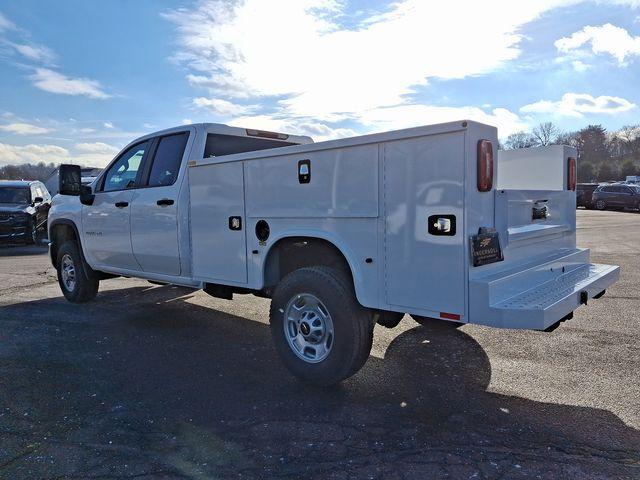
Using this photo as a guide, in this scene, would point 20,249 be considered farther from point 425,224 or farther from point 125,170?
point 425,224

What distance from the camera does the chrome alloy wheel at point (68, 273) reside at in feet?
24.1

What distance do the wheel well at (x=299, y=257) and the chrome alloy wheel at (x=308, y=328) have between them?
0.35m

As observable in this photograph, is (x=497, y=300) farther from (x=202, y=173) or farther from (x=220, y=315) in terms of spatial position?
(x=220, y=315)

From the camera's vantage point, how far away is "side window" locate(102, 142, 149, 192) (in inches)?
242

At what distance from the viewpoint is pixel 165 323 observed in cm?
633

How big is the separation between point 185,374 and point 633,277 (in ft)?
24.4

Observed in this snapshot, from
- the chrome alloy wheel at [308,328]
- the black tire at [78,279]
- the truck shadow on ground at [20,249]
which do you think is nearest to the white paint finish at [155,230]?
the black tire at [78,279]

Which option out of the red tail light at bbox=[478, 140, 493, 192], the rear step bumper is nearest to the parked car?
the rear step bumper

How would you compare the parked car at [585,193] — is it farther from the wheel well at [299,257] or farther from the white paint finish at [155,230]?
the wheel well at [299,257]

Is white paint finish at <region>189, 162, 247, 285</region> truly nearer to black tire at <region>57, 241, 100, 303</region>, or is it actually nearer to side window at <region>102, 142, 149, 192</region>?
side window at <region>102, 142, 149, 192</region>

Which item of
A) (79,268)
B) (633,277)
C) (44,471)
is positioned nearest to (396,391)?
(44,471)

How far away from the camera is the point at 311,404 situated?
3881 mm

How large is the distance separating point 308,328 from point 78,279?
4.43 m

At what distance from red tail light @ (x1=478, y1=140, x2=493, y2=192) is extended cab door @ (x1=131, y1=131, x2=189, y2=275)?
10.3 feet
